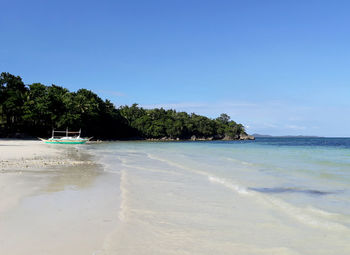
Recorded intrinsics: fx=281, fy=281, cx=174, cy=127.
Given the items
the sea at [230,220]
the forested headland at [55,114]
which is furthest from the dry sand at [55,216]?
the forested headland at [55,114]

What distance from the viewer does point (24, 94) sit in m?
71.6

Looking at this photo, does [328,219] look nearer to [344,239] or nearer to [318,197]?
[344,239]

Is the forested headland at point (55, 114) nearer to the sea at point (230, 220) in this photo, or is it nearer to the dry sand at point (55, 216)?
the dry sand at point (55, 216)

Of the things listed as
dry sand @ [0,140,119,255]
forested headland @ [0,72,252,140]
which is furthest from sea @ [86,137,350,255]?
forested headland @ [0,72,252,140]

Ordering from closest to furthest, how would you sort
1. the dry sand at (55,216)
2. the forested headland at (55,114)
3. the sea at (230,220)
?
the dry sand at (55,216) < the sea at (230,220) < the forested headland at (55,114)

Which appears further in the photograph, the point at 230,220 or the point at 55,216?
the point at 230,220

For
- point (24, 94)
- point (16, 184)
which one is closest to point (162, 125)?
point (24, 94)

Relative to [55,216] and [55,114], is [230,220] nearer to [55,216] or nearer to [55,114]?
[55,216]

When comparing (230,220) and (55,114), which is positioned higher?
(55,114)

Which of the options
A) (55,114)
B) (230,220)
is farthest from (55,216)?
(55,114)

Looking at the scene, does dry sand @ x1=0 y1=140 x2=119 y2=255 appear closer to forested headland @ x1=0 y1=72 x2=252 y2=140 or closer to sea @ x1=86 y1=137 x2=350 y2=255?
sea @ x1=86 y1=137 x2=350 y2=255

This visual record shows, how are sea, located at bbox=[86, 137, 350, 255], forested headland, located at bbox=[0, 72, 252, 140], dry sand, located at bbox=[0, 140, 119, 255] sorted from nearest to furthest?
1. dry sand, located at bbox=[0, 140, 119, 255]
2. sea, located at bbox=[86, 137, 350, 255]
3. forested headland, located at bbox=[0, 72, 252, 140]

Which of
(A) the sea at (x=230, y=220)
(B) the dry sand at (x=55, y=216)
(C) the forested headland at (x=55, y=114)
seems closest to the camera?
(B) the dry sand at (x=55, y=216)

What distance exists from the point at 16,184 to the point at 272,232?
7548 mm
